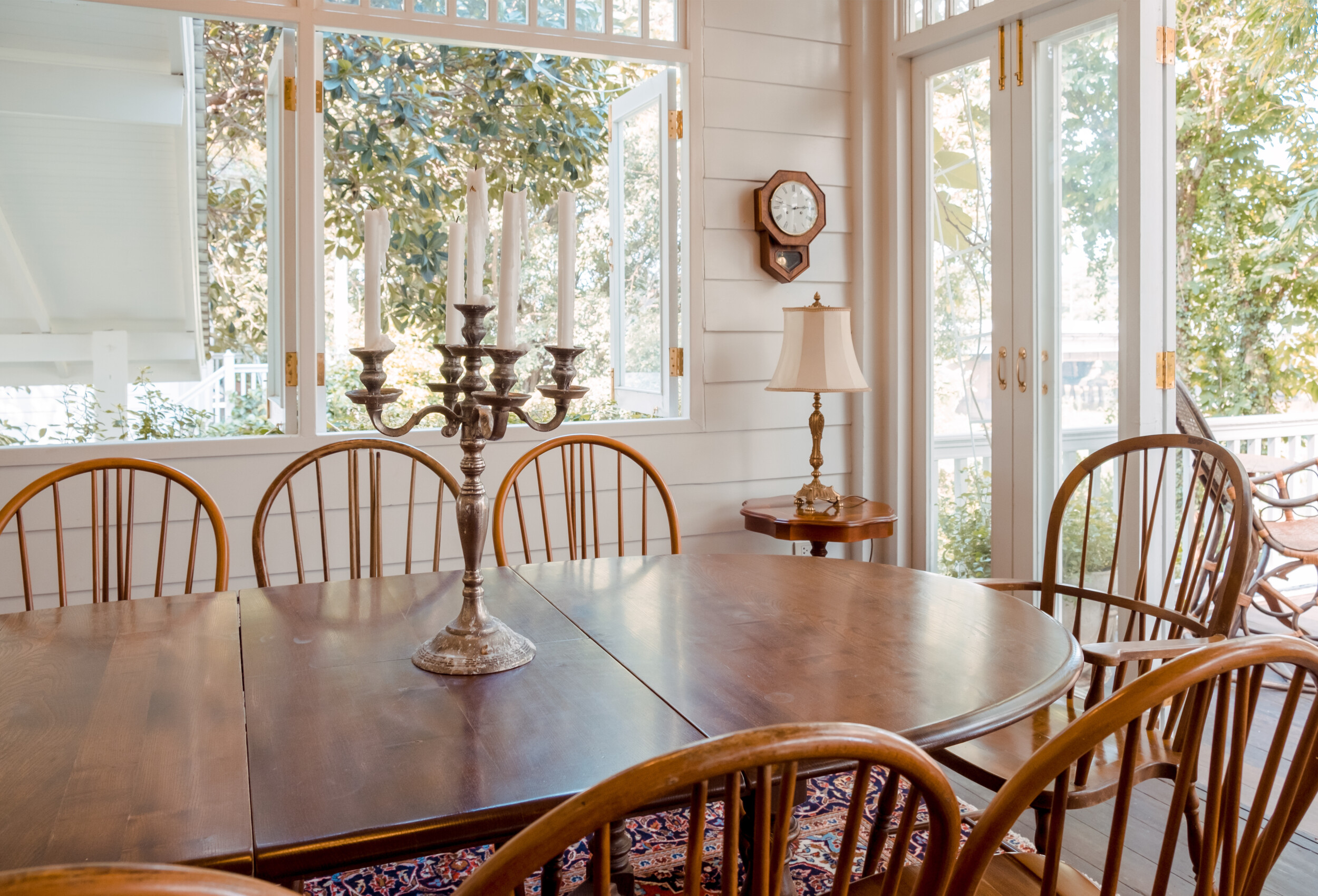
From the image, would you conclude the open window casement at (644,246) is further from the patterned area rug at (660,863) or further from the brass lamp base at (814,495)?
the patterned area rug at (660,863)

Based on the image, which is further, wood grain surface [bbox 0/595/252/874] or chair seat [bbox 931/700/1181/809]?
chair seat [bbox 931/700/1181/809]

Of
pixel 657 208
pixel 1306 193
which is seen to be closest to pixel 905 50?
pixel 657 208

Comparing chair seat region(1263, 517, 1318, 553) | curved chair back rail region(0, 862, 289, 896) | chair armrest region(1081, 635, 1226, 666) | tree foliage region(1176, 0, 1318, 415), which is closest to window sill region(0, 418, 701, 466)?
chair armrest region(1081, 635, 1226, 666)

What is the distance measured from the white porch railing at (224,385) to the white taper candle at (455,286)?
7.48 feet

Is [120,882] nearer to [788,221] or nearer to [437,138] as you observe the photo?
[788,221]

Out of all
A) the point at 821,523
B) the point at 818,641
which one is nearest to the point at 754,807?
the point at 818,641

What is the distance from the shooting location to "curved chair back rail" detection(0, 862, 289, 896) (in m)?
0.49

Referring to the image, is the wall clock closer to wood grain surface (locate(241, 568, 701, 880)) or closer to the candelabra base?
wood grain surface (locate(241, 568, 701, 880))

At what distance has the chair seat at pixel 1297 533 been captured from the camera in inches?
144

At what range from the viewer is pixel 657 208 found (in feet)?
12.6

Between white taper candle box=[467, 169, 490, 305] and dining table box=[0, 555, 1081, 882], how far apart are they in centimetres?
54

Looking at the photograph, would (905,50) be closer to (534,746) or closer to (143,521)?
(143,521)

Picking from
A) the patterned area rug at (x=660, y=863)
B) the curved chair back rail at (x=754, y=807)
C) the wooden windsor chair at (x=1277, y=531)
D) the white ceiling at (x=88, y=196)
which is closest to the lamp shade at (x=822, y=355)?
the wooden windsor chair at (x=1277, y=531)

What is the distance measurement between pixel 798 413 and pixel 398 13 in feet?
6.44
